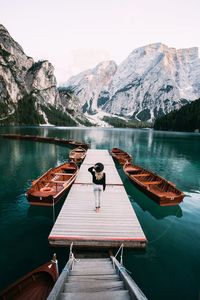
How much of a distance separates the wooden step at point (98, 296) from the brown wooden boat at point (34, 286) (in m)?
1.71

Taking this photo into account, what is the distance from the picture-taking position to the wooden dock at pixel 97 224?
11562 mm

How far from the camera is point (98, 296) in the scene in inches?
270

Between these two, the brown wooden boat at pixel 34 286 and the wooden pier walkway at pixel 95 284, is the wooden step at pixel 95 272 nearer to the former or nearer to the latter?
the wooden pier walkway at pixel 95 284

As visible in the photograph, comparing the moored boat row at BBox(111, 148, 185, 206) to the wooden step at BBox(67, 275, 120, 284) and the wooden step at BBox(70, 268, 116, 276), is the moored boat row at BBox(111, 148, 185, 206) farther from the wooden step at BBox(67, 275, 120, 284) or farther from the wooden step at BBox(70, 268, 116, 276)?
the wooden step at BBox(67, 275, 120, 284)

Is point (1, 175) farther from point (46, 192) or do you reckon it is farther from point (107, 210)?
point (107, 210)

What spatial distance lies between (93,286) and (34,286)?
2532mm

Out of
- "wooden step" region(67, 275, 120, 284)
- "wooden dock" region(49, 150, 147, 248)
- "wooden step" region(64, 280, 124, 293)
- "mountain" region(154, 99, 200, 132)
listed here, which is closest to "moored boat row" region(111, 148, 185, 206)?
"wooden dock" region(49, 150, 147, 248)

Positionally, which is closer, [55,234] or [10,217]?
[55,234]

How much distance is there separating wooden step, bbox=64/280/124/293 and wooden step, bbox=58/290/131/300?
318 millimetres

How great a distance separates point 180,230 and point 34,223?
11.4 meters

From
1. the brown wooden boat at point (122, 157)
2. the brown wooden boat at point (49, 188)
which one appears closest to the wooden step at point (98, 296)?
the brown wooden boat at point (49, 188)

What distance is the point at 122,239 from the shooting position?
37.8 feet

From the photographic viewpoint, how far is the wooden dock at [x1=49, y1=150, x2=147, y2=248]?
37.9 feet

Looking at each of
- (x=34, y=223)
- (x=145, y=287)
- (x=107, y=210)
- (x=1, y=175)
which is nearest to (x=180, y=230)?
(x=107, y=210)
